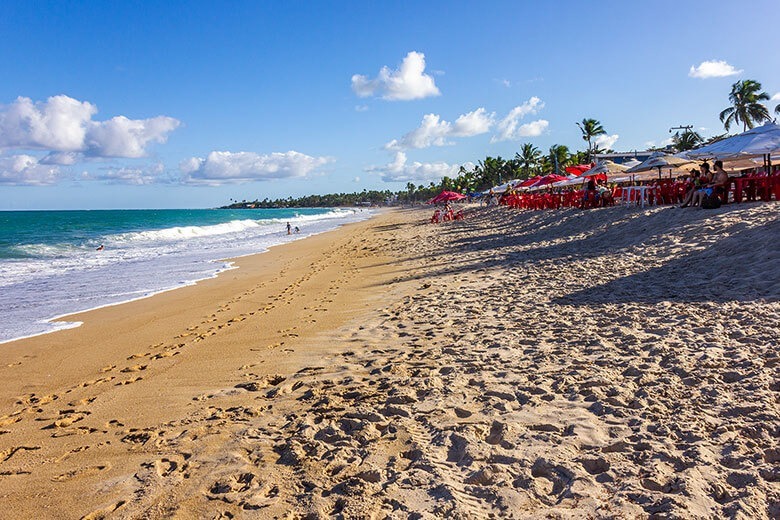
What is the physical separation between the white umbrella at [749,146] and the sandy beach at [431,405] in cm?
431

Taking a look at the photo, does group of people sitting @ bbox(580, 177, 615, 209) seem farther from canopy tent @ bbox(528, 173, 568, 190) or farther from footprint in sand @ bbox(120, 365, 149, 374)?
footprint in sand @ bbox(120, 365, 149, 374)

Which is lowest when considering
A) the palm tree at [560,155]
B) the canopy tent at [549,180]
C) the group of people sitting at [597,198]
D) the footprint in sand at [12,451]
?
the footprint in sand at [12,451]

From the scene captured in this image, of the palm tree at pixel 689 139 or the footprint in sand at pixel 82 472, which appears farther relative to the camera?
the palm tree at pixel 689 139

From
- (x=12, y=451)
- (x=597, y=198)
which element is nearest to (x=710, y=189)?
(x=597, y=198)

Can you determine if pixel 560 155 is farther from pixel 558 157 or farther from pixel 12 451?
pixel 12 451

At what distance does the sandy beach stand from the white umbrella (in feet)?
14.1

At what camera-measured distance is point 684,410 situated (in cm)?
328

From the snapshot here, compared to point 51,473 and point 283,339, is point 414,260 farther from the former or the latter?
point 51,473

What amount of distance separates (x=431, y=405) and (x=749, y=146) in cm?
1132

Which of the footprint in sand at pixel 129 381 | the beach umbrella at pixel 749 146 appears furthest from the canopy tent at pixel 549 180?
the footprint in sand at pixel 129 381

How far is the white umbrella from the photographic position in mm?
11172

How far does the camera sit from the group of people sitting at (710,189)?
11.6m

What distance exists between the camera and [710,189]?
458 inches

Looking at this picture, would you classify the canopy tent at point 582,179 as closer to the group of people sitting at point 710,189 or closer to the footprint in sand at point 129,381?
the group of people sitting at point 710,189
